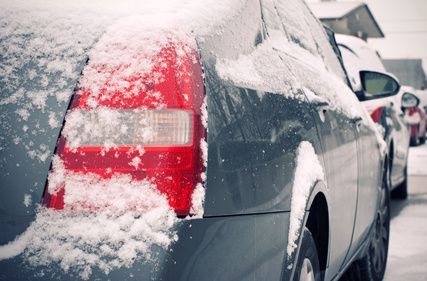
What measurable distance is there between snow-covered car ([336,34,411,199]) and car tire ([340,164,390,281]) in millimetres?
1166

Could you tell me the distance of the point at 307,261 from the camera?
207cm

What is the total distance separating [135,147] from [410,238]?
440cm

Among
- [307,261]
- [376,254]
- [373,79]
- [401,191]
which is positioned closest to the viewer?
[307,261]

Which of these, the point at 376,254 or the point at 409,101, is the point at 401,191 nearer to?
the point at 409,101

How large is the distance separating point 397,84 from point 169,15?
3030 mm

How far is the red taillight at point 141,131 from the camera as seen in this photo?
4.34 ft

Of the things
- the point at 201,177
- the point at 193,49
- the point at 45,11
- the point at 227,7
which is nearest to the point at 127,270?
the point at 201,177

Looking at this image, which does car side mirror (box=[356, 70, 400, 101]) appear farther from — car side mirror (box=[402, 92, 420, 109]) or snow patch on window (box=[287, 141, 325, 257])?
car side mirror (box=[402, 92, 420, 109])

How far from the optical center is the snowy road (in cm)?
405

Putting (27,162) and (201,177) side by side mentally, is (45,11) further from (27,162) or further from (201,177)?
(201,177)

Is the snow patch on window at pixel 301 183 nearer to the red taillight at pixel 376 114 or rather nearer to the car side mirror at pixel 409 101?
the red taillight at pixel 376 114

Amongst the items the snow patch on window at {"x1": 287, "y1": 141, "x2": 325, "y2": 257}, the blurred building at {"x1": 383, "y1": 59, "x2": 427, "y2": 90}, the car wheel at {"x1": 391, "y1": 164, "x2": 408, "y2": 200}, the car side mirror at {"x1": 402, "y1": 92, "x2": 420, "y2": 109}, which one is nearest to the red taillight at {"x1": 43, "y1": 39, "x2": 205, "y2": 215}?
the snow patch on window at {"x1": 287, "y1": 141, "x2": 325, "y2": 257}

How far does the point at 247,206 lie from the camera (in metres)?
1.48

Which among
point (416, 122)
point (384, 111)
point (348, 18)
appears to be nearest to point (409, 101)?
point (384, 111)
